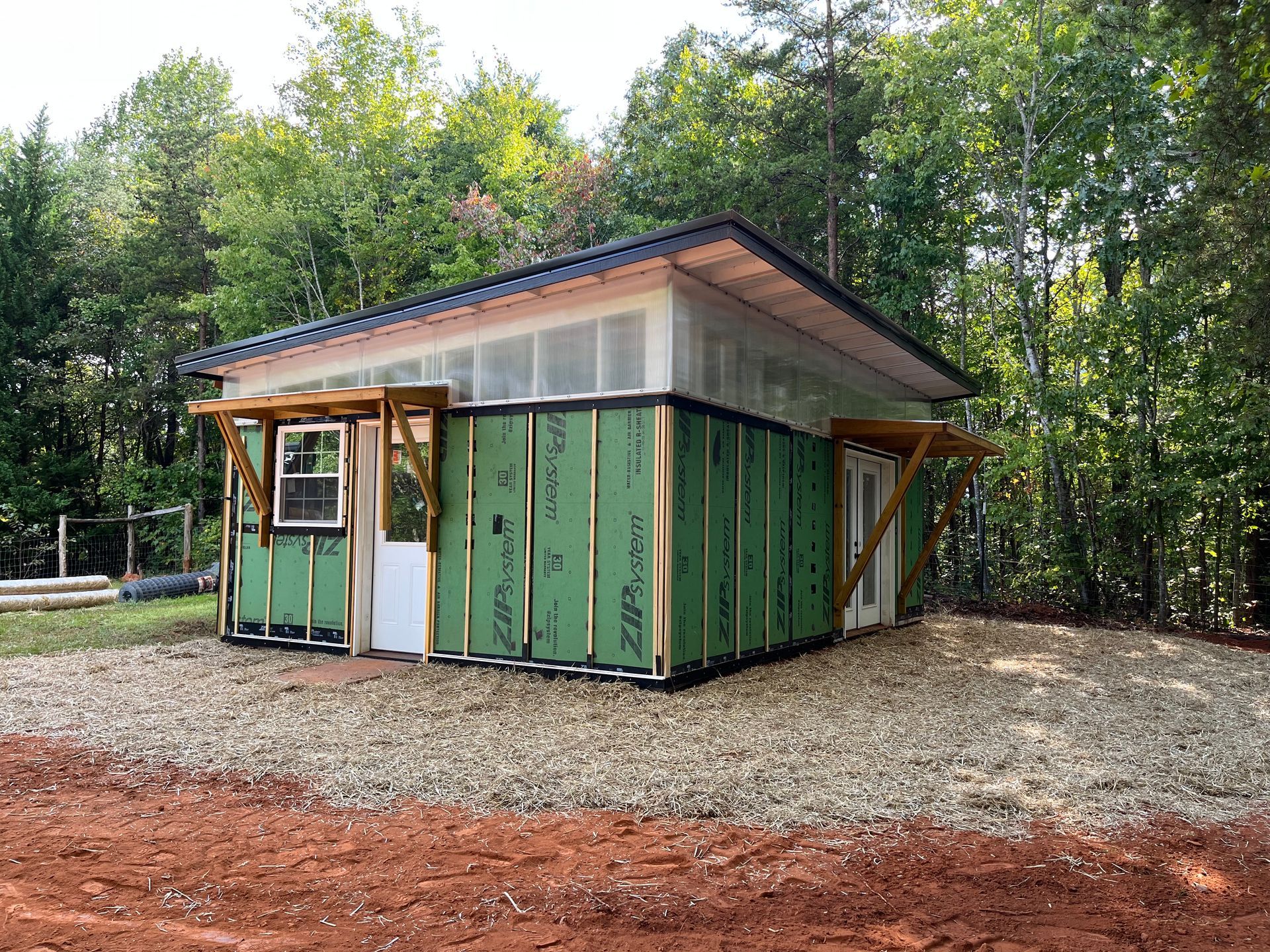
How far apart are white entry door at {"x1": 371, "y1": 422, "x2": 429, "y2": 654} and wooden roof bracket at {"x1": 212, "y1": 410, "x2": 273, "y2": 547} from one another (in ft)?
3.88

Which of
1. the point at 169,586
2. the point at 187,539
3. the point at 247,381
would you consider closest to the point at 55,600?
the point at 169,586

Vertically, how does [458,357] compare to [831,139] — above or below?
below

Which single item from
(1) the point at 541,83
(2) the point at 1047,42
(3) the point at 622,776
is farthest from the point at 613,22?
(3) the point at 622,776

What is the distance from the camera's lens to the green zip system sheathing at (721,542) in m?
6.41

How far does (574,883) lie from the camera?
9.59 ft

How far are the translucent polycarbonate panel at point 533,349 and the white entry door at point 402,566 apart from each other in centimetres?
69

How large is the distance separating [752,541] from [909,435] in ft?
8.35

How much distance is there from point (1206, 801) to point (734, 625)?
3443 millimetres

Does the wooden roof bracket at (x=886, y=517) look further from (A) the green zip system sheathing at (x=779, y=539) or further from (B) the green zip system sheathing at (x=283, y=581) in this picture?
(B) the green zip system sheathing at (x=283, y=581)

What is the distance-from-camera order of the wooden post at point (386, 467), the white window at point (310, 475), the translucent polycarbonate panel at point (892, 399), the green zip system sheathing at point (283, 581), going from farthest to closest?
the translucent polycarbonate panel at point (892, 399)
the white window at point (310, 475)
the green zip system sheathing at point (283, 581)
the wooden post at point (386, 467)

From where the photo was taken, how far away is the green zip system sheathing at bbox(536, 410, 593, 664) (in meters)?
6.27

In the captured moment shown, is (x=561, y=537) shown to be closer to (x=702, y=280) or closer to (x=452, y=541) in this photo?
(x=452, y=541)

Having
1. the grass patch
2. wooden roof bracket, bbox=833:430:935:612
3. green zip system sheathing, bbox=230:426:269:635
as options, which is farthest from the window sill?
wooden roof bracket, bbox=833:430:935:612

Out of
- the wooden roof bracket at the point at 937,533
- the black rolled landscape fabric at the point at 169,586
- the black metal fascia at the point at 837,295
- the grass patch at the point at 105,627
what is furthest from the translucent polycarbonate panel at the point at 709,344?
the black rolled landscape fabric at the point at 169,586
